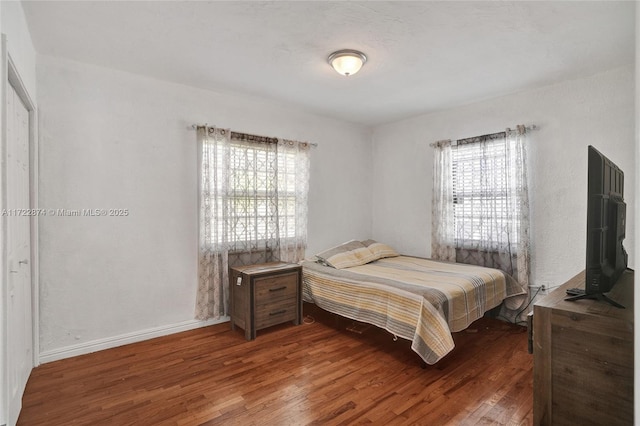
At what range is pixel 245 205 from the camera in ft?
11.4

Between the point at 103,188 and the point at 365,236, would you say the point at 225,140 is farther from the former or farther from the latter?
the point at 365,236

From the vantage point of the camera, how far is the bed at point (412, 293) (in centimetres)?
243

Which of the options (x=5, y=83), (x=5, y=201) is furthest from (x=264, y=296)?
(x=5, y=83)

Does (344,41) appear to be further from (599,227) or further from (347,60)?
(599,227)

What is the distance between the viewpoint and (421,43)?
2.33 metres

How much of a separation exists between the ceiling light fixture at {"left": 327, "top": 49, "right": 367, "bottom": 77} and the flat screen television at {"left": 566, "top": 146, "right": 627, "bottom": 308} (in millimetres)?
1632

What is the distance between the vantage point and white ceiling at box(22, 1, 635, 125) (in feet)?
6.40

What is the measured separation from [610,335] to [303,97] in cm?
312

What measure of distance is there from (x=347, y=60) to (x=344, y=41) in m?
0.18


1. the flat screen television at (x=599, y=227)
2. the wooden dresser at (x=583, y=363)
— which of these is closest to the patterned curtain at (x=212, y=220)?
the wooden dresser at (x=583, y=363)

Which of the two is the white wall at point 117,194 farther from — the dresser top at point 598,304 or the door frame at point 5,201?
the dresser top at point 598,304

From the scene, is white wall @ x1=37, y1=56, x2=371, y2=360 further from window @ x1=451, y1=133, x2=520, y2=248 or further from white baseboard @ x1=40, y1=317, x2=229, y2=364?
window @ x1=451, y1=133, x2=520, y2=248

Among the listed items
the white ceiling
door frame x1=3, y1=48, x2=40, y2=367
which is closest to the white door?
door frame x1=3, y1=48, x2=40, y2=367

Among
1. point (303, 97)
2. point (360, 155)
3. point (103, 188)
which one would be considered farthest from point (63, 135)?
point (360, 155)
